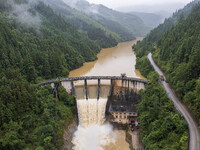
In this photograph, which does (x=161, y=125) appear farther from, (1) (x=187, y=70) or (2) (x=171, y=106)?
(1) (x=187, y=70)

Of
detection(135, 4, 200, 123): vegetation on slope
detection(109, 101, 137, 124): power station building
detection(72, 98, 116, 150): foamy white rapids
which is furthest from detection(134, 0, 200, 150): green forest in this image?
detection(72, 98, 116, 150): foamy white rapids

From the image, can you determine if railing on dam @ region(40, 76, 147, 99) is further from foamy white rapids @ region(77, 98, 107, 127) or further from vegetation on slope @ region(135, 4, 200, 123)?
vegetation on slope @ region(135, 4, 200, 123)

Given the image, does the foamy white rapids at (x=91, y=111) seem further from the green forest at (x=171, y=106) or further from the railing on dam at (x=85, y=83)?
the green forest at (x=171, y=106)

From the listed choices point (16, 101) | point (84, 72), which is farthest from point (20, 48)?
point (16, 101)

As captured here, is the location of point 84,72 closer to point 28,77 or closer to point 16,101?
point 28,77

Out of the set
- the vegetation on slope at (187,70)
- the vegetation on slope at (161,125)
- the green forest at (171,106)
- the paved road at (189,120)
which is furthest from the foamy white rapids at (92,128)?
the vegetation on slope at (187,70)

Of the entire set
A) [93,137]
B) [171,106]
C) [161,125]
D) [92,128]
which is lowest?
[93,137]

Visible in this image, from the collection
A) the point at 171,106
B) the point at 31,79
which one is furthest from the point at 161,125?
the point at 31,79
